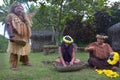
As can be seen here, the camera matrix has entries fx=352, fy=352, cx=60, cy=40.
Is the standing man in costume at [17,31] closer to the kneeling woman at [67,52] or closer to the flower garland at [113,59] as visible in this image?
the kneeling woman at [67,52]

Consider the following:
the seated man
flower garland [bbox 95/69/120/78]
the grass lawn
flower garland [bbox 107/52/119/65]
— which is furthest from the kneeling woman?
flower garland [bbox 107/52/119/65]

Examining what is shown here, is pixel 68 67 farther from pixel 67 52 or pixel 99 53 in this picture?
pixel 99 53

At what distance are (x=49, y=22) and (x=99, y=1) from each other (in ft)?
9.89

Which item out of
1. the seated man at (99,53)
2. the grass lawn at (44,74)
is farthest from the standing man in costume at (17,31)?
the seated man at (99,53)

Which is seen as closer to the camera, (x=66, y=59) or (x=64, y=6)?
(x=66, y=59)

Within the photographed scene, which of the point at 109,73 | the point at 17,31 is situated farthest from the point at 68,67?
the point at 17,31

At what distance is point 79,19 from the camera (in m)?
17.3

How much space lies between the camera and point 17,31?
865cm

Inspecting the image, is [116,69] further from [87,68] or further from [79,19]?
[79,19]

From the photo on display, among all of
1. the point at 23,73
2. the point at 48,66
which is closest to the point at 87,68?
the point at 48,66

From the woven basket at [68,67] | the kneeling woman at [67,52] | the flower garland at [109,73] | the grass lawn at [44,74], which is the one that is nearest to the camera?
the grass lawn at [44,74]

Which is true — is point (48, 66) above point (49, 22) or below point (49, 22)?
below

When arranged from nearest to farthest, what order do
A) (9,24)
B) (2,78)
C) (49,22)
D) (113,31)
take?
(2,78) → (9,24) → (113,31) → (49,22)

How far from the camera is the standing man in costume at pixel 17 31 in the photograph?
861cm
